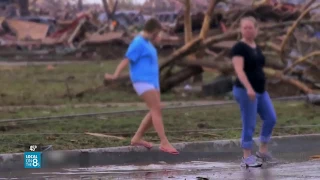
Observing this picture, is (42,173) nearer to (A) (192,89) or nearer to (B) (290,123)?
→ (B) (290,123)

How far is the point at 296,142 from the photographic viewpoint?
11.0 meters

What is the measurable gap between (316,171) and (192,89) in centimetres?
968

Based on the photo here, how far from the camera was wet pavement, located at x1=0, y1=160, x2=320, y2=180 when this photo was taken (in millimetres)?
8547

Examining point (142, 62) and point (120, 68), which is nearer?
point (120, 68)

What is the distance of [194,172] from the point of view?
902cm

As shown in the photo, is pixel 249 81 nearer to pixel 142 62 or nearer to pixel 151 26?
pixel 142 62

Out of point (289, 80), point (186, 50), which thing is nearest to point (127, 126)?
point (186, 50)

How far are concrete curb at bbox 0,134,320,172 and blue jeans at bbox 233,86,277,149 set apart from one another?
1.04m

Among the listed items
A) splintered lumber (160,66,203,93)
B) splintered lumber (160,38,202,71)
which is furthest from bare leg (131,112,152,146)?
splintered lumber (160,66,203,93)

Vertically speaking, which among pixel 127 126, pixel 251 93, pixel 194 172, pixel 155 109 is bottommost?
pixel 194 172

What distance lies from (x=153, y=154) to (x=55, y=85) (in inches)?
423

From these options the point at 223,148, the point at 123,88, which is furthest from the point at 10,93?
the point at 223,148

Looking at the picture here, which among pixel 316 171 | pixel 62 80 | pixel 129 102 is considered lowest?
pixel 316 171

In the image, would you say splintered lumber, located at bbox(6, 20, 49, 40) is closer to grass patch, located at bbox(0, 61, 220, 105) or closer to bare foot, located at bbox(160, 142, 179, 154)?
grass patch, located at bbox(0, 61, 220, 105)
